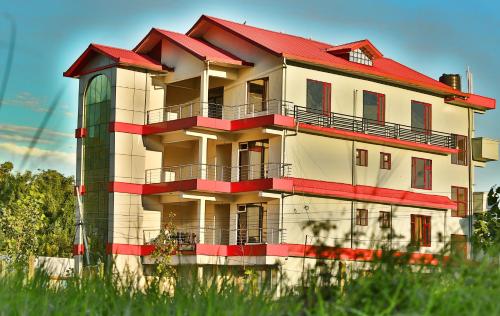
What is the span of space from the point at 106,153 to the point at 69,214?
769 inches

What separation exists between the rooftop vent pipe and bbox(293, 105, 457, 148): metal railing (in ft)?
12.0

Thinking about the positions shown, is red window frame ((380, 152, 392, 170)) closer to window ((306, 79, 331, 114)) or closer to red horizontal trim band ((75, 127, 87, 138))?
window ((306, 79, 331, 114))

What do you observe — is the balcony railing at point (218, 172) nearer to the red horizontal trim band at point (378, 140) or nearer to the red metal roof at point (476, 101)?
the red horizontal trim band at point (378, 140)

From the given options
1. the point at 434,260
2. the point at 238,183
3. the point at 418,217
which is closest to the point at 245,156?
the point at 238,183

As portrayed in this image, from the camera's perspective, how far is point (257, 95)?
4497cm

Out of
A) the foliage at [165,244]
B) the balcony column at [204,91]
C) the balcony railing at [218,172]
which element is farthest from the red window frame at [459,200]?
the foliage at [165,244]

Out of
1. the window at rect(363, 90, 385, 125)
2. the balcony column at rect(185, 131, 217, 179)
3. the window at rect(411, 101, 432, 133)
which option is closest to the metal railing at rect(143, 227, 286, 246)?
the balcony column at rect(185, 131, 217, 179)

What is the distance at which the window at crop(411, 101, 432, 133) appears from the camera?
50125 millimetres

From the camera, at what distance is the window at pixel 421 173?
49000 mm

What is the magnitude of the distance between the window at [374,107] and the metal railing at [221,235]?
8.44 m

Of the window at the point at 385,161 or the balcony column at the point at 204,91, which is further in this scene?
the window at the point at 385,161

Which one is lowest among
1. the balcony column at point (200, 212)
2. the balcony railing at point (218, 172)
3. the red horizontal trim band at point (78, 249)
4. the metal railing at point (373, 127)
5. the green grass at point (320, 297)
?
the green grass at point (320, 297)

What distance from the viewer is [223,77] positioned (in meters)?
45.0

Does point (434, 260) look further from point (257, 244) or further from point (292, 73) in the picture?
point (292, 73)
